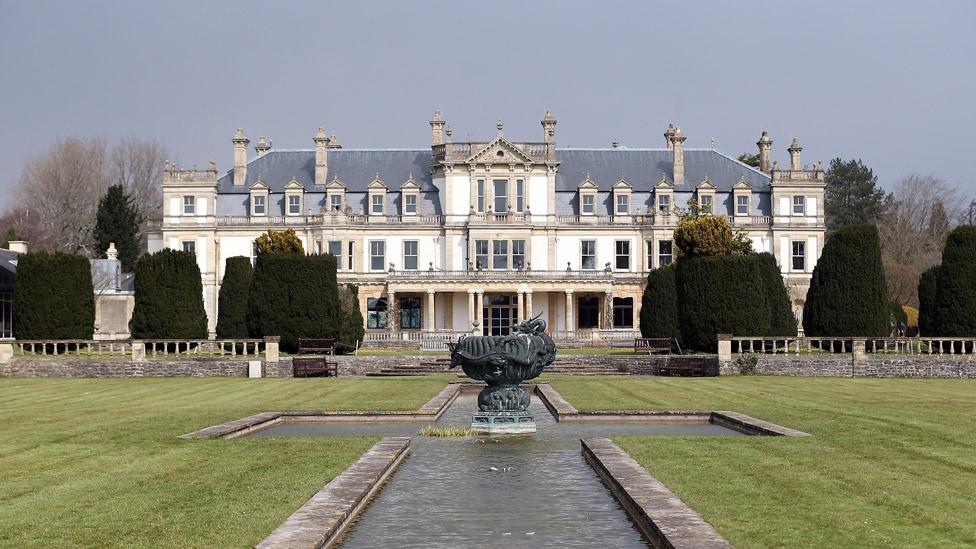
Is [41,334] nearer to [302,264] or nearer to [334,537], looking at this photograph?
[302,264]

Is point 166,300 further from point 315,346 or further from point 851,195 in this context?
point 851,195

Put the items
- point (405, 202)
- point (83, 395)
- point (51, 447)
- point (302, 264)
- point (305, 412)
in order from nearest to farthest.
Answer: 1. point (51, 447)
2. point (305, 412)
3. point (83, 395)
4. point (302, 264)
5. point (405, 202)

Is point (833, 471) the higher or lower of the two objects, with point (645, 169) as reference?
lower

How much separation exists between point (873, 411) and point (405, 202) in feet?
174

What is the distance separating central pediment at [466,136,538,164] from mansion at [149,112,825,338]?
82mm

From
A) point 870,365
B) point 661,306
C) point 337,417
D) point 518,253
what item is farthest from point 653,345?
point 337,417

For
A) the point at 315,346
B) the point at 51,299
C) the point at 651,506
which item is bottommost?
the point at 651,506

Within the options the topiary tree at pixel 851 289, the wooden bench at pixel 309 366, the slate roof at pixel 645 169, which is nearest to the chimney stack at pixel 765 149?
the slate roof at pixel 645 169

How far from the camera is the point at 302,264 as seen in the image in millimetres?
48656

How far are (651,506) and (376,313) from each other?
61424 millimetres

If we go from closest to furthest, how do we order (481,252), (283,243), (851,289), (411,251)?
(851,289), (283,243), (481,252), (411,251)

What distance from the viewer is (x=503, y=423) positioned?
20.9m

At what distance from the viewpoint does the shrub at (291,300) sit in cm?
4747

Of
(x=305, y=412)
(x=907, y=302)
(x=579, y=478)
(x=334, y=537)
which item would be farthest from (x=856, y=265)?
(x=907, y=302)
